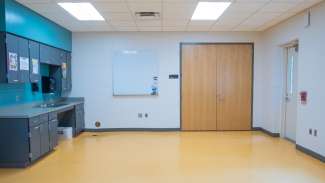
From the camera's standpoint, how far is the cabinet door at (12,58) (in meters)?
4.00

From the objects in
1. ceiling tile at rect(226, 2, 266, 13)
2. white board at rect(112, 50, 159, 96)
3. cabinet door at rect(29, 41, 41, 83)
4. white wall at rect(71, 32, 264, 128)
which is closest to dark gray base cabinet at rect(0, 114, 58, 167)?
cabinet door at rect(29, 41, 41, 83)

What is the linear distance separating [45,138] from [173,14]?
3285 mm

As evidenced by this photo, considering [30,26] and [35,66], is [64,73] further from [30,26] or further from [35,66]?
[30,26]

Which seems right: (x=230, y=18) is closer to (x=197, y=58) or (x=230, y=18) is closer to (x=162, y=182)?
(x=197, y=58)

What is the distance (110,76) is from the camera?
6.73m

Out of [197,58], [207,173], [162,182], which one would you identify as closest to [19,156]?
[162,182]

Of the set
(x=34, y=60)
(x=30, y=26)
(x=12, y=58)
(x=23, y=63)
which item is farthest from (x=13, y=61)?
(x=30, y=26)

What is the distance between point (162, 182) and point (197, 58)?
13.2 feet

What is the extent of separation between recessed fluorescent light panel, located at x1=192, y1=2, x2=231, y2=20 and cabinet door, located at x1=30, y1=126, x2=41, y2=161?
342 centimetres

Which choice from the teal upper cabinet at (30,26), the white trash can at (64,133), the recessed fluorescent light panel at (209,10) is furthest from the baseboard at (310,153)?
the teal upper cabinet at (30,26)

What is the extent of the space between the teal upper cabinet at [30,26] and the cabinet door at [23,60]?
0.14 metres

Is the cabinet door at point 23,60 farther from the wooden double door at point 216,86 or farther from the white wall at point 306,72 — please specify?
the white wall at point 306,72

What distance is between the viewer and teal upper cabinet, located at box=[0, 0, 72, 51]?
3952mm

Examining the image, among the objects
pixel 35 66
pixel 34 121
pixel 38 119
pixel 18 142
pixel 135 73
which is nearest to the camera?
pixel 18 142
